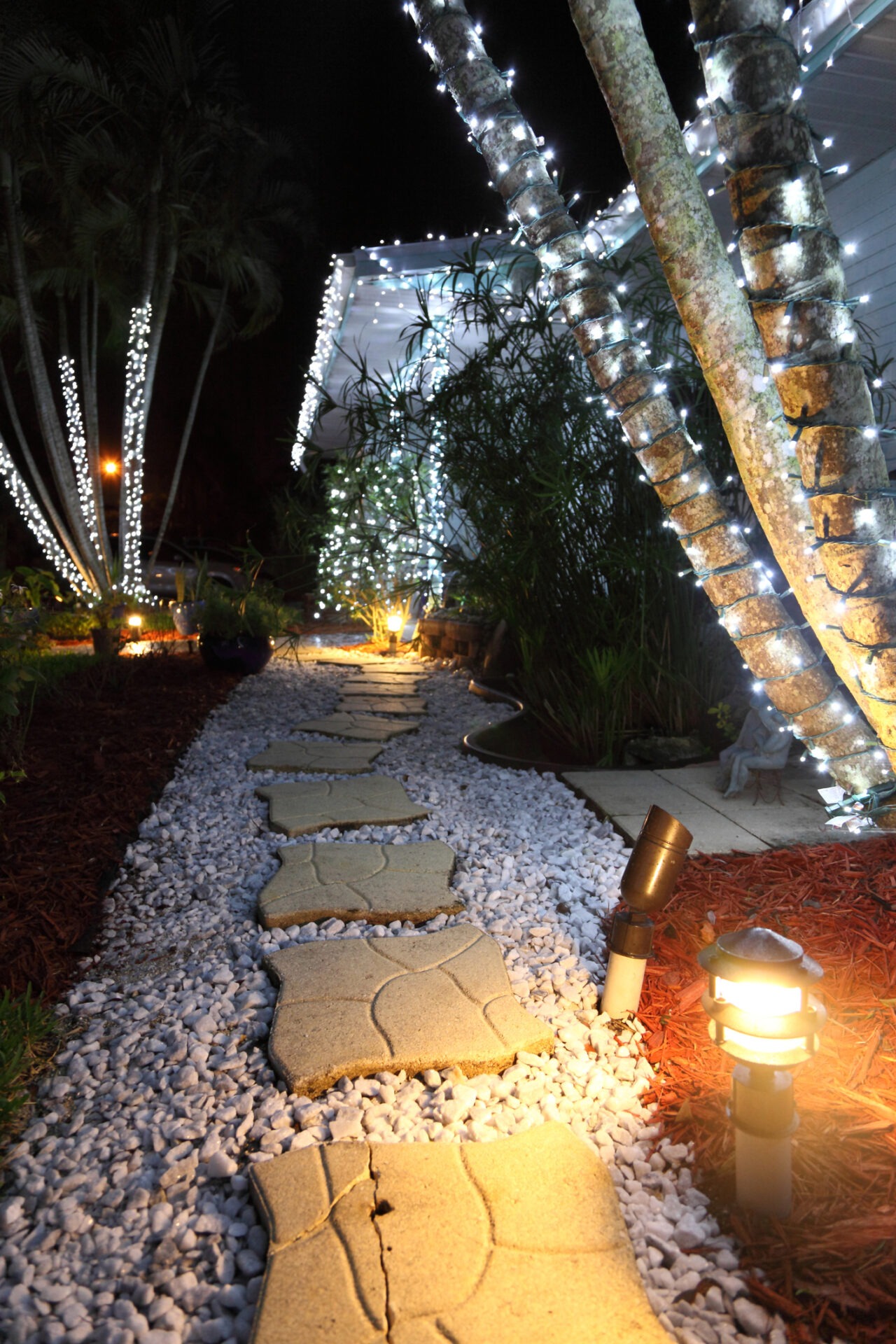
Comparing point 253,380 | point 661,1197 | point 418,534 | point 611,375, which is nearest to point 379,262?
point 418,534

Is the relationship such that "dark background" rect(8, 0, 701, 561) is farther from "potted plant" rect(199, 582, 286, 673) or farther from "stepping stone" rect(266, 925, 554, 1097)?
"stepping stone" rect(266, 925, 554, 1097)

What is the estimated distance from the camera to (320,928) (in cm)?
200

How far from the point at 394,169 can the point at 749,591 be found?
10.8 metres

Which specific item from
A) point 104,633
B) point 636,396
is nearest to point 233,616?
point 104,633

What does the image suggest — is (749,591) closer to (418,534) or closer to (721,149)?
(721,149)

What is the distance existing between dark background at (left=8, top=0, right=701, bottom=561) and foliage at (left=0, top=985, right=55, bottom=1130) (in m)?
3.04

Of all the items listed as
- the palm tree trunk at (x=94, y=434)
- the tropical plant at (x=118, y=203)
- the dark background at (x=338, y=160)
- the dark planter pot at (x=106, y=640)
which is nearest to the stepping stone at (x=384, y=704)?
the dark planter pot at (x=106, y=640)

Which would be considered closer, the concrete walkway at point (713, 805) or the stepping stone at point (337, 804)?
the concrete walkway at point (713, 805)

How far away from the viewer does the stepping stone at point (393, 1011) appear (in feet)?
4.80

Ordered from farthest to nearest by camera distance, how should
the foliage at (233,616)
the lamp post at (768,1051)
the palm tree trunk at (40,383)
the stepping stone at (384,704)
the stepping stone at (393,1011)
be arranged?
the palm tree trunk at (40,383) < the foliage at (233,616) < the stepping stone at (384,704) < the stepping stone at (393,1011) < the lamp post at (768,1051)

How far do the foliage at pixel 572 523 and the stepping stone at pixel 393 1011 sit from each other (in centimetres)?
172

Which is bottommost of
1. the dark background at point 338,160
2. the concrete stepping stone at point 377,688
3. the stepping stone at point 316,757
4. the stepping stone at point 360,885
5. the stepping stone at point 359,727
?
the stepping stone at point 360,885

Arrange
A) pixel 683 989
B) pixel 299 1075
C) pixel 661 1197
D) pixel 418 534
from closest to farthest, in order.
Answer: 1. pixel 661 1197
2. pixel 299 1075
3. pixel 683 989
4. pixel 418 534

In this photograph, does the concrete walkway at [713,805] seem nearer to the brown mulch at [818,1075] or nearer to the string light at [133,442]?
the brown mulch at [818,1075]
